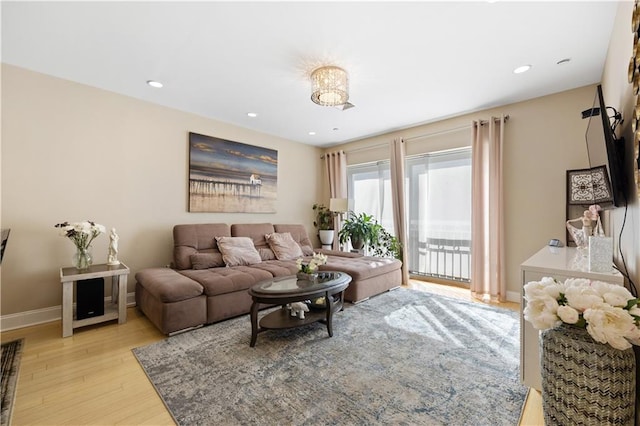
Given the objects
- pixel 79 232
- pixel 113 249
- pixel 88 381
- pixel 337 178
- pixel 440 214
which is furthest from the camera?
pixel 337 178

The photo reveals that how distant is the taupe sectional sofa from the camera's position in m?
2.57

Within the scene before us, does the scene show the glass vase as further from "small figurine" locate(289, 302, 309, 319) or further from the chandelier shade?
the chandelier shade

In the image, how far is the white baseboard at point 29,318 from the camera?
8.55ft

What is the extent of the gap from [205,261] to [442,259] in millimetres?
3586

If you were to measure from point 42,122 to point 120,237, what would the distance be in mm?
1407

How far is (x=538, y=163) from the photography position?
3.36 m

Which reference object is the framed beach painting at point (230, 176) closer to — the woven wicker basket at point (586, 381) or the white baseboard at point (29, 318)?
the white baseboard at point (29, 318)

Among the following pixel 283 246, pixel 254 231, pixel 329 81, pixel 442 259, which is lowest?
pixel 442 259

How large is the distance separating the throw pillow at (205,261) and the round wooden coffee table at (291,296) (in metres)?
1.19

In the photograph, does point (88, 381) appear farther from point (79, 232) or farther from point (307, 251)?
point (307, 251)

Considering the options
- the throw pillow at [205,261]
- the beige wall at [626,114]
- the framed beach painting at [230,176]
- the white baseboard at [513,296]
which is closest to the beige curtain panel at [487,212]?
the white baseboard at [513,296]

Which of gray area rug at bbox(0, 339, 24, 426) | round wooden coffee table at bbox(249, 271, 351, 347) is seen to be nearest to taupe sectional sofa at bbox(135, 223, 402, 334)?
round wooden coffee table at bbox(249, 271, 351, 347)

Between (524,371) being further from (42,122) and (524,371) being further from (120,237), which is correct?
(42,122)

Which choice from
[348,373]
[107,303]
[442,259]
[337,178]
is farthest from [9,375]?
[442,259]
